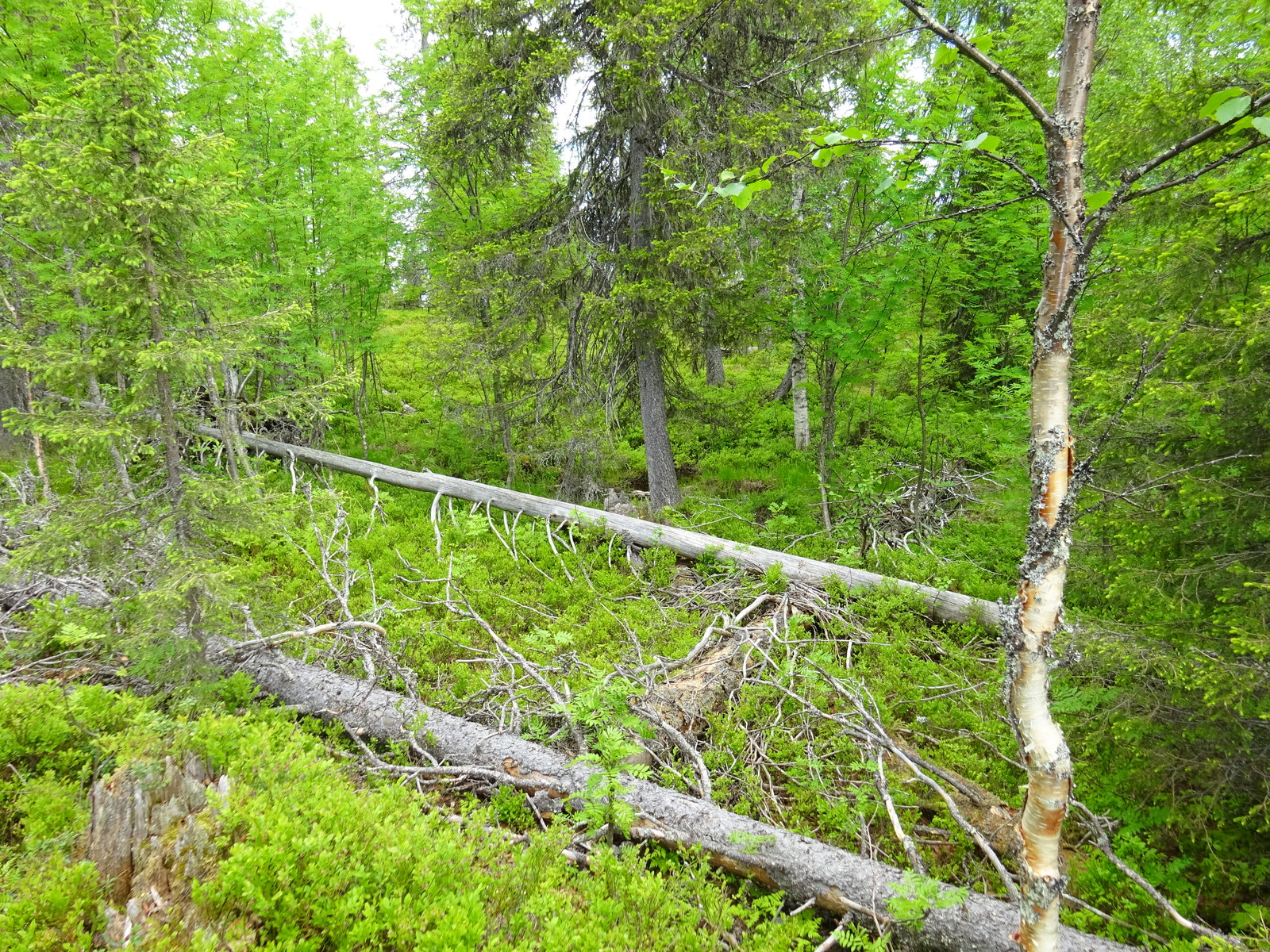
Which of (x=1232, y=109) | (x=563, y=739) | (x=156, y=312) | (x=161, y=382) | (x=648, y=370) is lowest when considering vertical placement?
(x=563, y=739)

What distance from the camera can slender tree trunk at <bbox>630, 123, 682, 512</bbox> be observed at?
8.93 m

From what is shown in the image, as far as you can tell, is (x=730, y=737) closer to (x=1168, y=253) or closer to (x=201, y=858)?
(x=201, y=858)

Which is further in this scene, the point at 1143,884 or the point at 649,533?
the point at 649,533

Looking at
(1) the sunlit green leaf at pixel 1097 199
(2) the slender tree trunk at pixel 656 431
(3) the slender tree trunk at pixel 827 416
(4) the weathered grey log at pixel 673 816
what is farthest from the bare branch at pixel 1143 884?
(2) the slender tree trunk at pixel 656 431

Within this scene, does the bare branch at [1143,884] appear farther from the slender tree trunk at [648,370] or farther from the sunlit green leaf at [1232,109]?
the slender tree trunk at [648,370]

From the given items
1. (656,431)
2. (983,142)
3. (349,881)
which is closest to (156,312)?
(349,881)

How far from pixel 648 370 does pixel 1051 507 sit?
26.4ft

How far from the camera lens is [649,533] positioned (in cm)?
868

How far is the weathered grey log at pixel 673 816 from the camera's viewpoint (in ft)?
10.6

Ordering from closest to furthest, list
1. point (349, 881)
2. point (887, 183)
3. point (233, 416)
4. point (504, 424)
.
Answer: point (349, 881), point (887, 183), point (233, 416), point (504, 424)

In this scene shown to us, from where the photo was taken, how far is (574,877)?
3389mm

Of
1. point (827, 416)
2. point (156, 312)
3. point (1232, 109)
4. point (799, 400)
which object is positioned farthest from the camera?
point (799, 400)

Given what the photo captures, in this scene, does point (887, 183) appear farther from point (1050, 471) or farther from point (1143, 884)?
point (1143, 884)

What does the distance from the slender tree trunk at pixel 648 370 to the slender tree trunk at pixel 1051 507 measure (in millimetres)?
6979
